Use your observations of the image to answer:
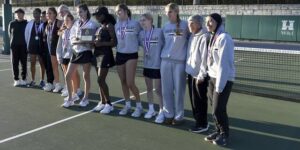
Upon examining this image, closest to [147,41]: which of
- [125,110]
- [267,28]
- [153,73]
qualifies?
[153,73]

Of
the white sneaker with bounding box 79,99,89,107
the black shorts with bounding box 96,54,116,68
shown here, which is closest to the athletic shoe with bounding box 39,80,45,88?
the white sneaker with bounding box 79,99,89,107

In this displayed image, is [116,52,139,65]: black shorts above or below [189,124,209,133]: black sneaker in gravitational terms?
above

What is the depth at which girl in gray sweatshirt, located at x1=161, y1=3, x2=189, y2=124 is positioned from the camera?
655 cm

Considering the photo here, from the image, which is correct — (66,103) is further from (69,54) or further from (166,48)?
(166,48)

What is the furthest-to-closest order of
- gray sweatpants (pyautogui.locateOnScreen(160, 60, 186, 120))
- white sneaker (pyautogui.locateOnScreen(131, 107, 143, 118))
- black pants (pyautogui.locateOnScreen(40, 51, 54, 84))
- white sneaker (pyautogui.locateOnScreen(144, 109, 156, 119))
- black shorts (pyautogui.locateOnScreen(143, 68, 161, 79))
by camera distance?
black pants (pyautogui.locateOnScreen(40, 51, 54, 84))
white sneaker (pyautogui.locateOnScreen(131, 107, 143, 118))
white sneaker (pyautogui.locateOnScreen(144, 109, 156, 119))
black shorts (pyautogui.locateOnScreen(143, 68, 161, 79))
gray sweatpants (pyautogui.locateOnScreen(160, 60, 186, 120))

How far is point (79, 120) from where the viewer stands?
7.25 meters

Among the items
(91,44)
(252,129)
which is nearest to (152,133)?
(252,129)

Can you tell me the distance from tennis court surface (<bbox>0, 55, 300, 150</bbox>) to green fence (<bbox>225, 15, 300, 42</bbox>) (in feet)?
59.4

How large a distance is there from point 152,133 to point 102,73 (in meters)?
1.69

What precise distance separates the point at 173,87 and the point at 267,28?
844 inches

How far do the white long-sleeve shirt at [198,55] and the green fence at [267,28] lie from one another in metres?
21.0

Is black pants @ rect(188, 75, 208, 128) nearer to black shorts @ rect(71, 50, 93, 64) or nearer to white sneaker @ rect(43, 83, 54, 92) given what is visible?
black shorts @ rect(71, 50, 93, 64)

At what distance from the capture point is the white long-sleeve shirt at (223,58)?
5559mm

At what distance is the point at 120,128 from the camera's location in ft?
22.3
